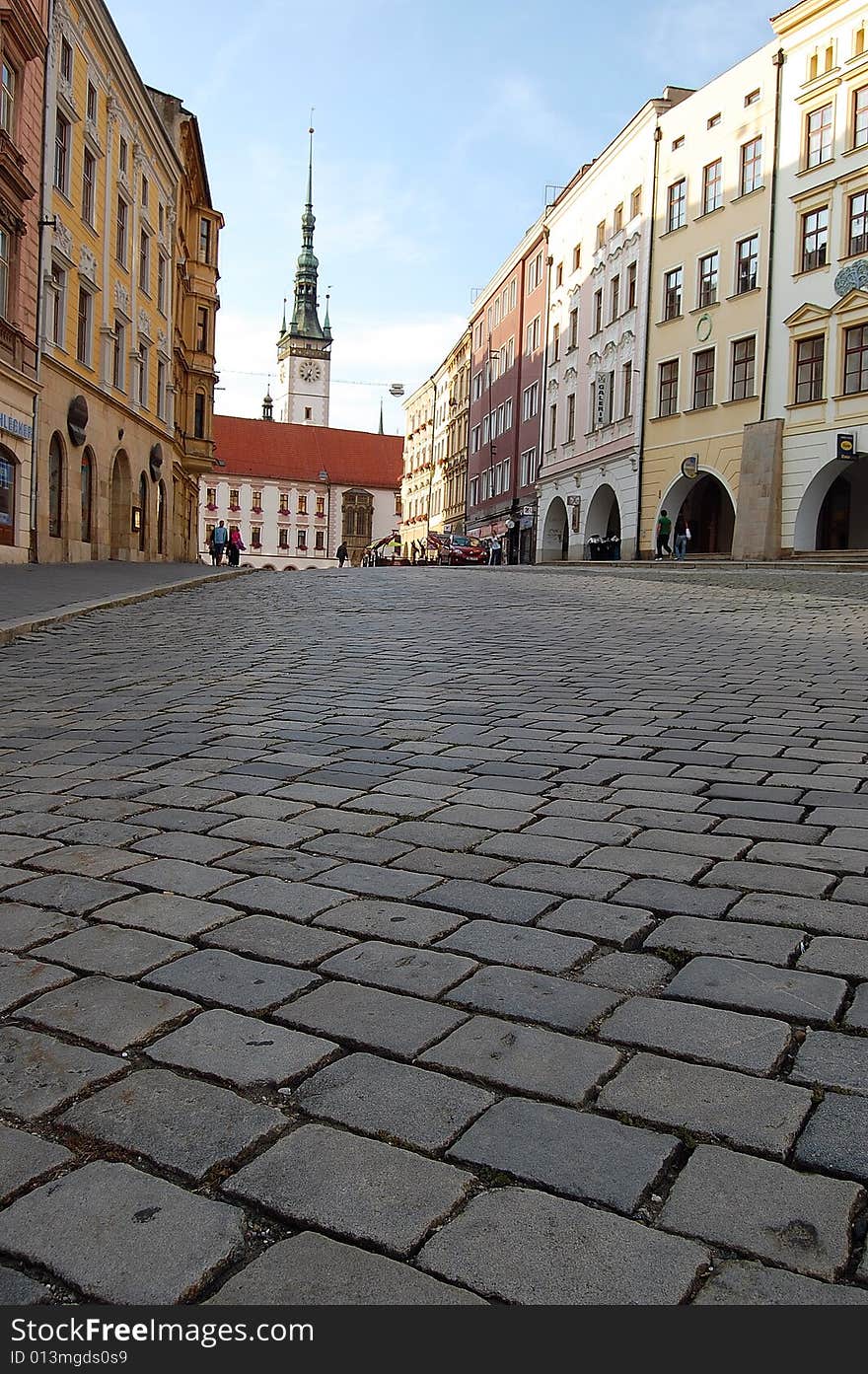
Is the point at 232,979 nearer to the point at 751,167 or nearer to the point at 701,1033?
the point at 701,1033

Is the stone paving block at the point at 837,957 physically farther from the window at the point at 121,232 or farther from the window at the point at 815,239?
the window at the point at 121,232

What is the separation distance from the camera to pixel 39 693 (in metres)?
7.73

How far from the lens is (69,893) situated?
133 inches

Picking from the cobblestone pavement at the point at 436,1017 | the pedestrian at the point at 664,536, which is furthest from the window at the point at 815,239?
the cobblestone pavement at the point at 436,1017

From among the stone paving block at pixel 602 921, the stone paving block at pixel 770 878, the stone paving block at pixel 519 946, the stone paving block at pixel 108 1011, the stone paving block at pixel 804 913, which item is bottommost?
the stone paving block at pixel 108 1011

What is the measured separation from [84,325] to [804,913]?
99.0 feet

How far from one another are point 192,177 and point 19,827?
4759 cm

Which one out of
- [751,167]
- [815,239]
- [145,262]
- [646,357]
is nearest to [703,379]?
[646,357]

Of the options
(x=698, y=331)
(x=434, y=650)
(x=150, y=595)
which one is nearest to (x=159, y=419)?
(x=698, y=331)

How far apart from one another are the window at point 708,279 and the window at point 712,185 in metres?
1.46

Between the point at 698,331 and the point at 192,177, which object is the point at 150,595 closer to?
the point at 698,331

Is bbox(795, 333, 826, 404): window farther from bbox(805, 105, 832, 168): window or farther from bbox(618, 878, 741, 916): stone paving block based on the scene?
bbox(618, 878, 741, 916): stone paving block

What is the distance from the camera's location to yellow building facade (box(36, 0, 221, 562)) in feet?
88.2

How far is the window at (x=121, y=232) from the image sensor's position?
32.9 m
